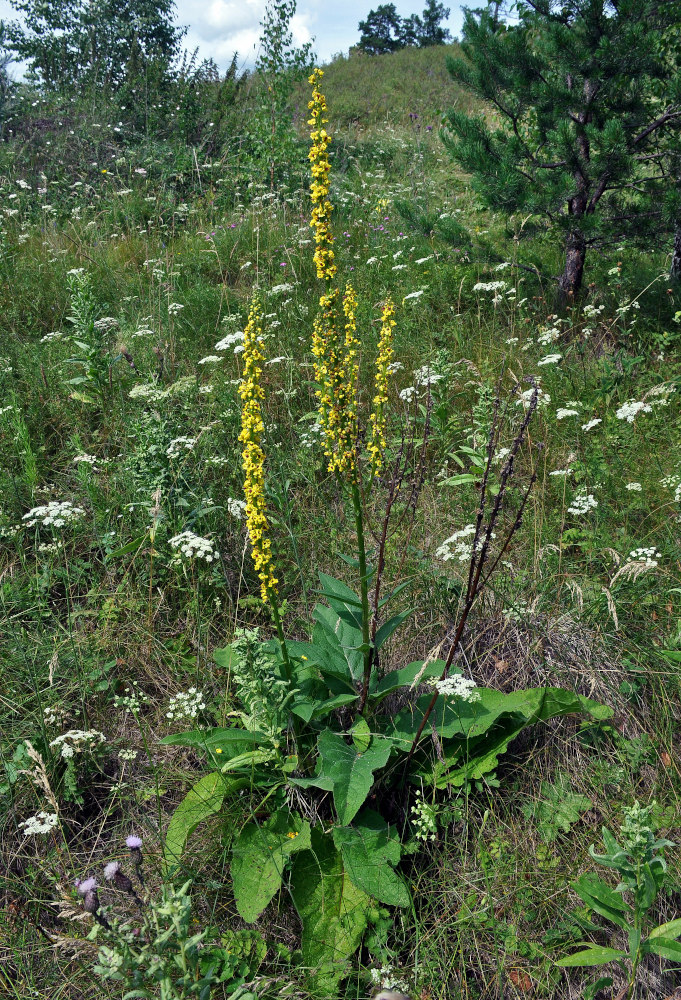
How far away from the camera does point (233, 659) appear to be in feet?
8.23

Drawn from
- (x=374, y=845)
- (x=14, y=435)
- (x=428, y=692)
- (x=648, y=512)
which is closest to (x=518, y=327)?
(x=648, y=512)

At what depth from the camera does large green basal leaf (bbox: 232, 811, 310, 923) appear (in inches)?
77.2

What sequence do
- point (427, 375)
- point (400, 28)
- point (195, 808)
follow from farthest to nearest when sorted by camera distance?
point (400, 28)
point (427, 375)
point (195, 808)

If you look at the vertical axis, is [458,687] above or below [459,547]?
below

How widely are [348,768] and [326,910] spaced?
0.45 m

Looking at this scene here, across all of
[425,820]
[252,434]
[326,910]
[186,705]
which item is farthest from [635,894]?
[252,434]

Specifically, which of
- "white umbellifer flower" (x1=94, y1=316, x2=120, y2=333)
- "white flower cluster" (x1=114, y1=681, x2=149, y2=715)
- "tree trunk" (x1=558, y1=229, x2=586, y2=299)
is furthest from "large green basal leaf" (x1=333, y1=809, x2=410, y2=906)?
"tree trunk" (x1=558, y1=229, x2=586, y2=299)

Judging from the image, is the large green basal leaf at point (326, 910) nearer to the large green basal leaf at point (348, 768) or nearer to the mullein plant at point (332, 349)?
the large green basal leaf at point (348, 768)

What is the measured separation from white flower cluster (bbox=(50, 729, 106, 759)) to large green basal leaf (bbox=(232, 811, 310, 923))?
2.12 feet

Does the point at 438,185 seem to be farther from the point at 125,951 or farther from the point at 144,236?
the point at 125,951

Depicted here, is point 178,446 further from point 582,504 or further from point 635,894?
point 635,894

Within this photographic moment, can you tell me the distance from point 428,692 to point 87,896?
57.1 inches

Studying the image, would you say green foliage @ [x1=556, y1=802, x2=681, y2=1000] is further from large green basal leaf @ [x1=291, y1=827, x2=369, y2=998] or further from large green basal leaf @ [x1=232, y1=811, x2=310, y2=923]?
large green basal leaf @ [x1=232, y1=811, x2=310, y2=923]

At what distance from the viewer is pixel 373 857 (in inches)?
79.3
